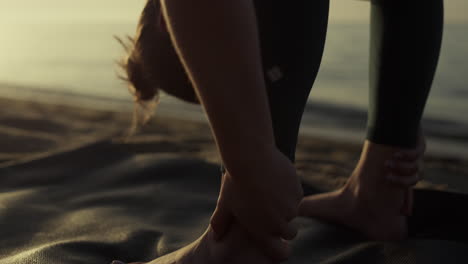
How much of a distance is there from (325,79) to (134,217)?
381 cm

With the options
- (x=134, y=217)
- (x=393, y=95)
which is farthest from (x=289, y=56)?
(x=134, y=217)

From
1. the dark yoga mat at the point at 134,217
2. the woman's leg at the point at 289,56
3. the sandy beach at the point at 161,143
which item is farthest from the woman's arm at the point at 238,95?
the sandy beach at the point at 161,143

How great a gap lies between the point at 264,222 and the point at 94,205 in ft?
2.68

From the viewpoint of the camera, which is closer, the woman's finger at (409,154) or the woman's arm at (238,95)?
the woman's arm at (238,95)

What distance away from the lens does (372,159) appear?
1175 millimetres

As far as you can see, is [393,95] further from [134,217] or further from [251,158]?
[134,217]

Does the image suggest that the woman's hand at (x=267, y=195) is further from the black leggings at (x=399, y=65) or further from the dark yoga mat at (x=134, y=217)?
the dark yoga mat at (x=134, y=217)

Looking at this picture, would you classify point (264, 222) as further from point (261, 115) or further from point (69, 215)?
point (69, 215)

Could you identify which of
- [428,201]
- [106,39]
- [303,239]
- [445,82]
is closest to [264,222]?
[303,239]

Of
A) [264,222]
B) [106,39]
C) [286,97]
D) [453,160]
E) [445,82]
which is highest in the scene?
[286,97]

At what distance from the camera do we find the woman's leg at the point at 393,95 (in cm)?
110

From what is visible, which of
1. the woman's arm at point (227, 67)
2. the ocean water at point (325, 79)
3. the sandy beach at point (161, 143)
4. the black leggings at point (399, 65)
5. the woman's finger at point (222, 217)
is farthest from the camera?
the ocean water at point (325, 79)

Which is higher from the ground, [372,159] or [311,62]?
[311,62]

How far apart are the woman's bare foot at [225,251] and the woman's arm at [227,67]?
0.69ft
